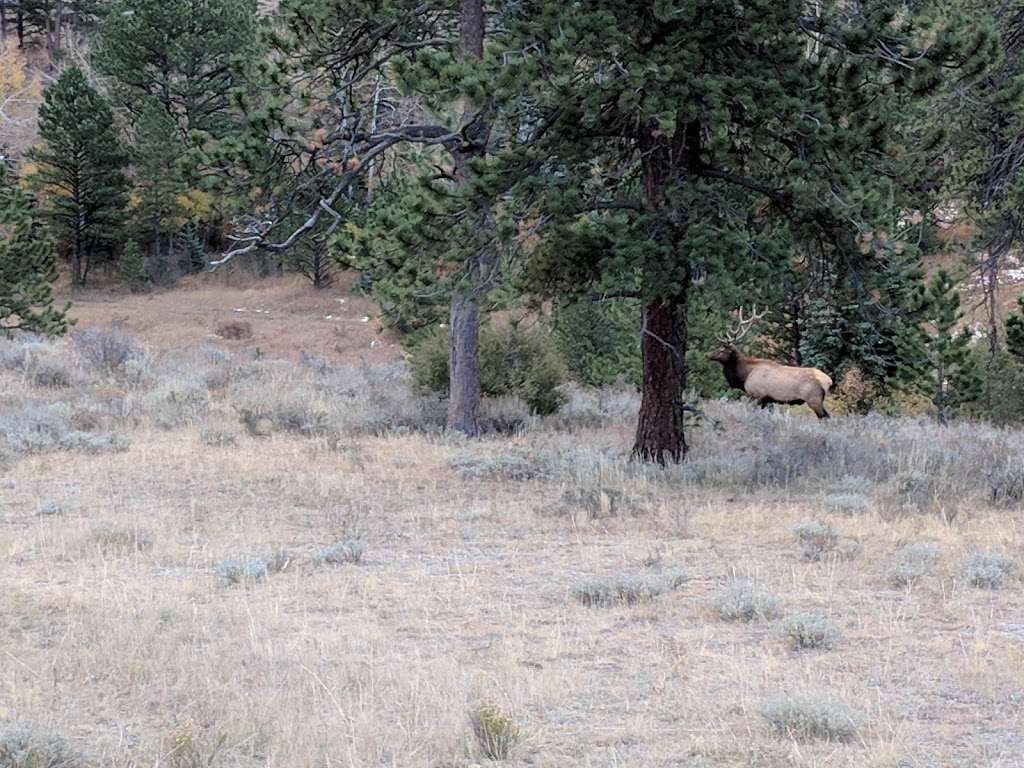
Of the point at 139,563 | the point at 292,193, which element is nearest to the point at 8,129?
the point at 292,193

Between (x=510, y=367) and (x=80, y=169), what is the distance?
108ft

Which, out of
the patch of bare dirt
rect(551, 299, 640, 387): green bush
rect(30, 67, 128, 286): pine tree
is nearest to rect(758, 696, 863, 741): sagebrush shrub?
rect(551, 299, 640, 387): green bush

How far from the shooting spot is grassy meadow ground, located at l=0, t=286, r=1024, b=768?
4840mm

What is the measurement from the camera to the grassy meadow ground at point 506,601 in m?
4.84

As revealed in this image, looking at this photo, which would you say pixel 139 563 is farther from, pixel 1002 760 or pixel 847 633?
pixel 1002 760

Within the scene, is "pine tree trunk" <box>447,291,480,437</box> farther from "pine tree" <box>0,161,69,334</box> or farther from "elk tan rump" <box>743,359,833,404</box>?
"pine tree" <box>0,161,69,334</box>

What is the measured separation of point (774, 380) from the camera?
649 inches

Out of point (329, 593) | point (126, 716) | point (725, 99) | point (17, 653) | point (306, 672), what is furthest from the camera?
point (725, 99)

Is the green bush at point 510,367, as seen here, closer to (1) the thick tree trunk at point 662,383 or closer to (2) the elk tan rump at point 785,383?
(2) the elk tan rump at point 785,383

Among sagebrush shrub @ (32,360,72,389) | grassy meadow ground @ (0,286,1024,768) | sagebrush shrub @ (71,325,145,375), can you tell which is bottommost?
grassy meadow ground @ (0,286,1024,768)

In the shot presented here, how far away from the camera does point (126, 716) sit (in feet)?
16.9

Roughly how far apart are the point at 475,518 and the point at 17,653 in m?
4.35

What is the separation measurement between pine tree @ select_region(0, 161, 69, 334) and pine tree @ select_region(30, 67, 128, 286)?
52.8 feet

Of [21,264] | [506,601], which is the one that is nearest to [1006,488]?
[506,601]
